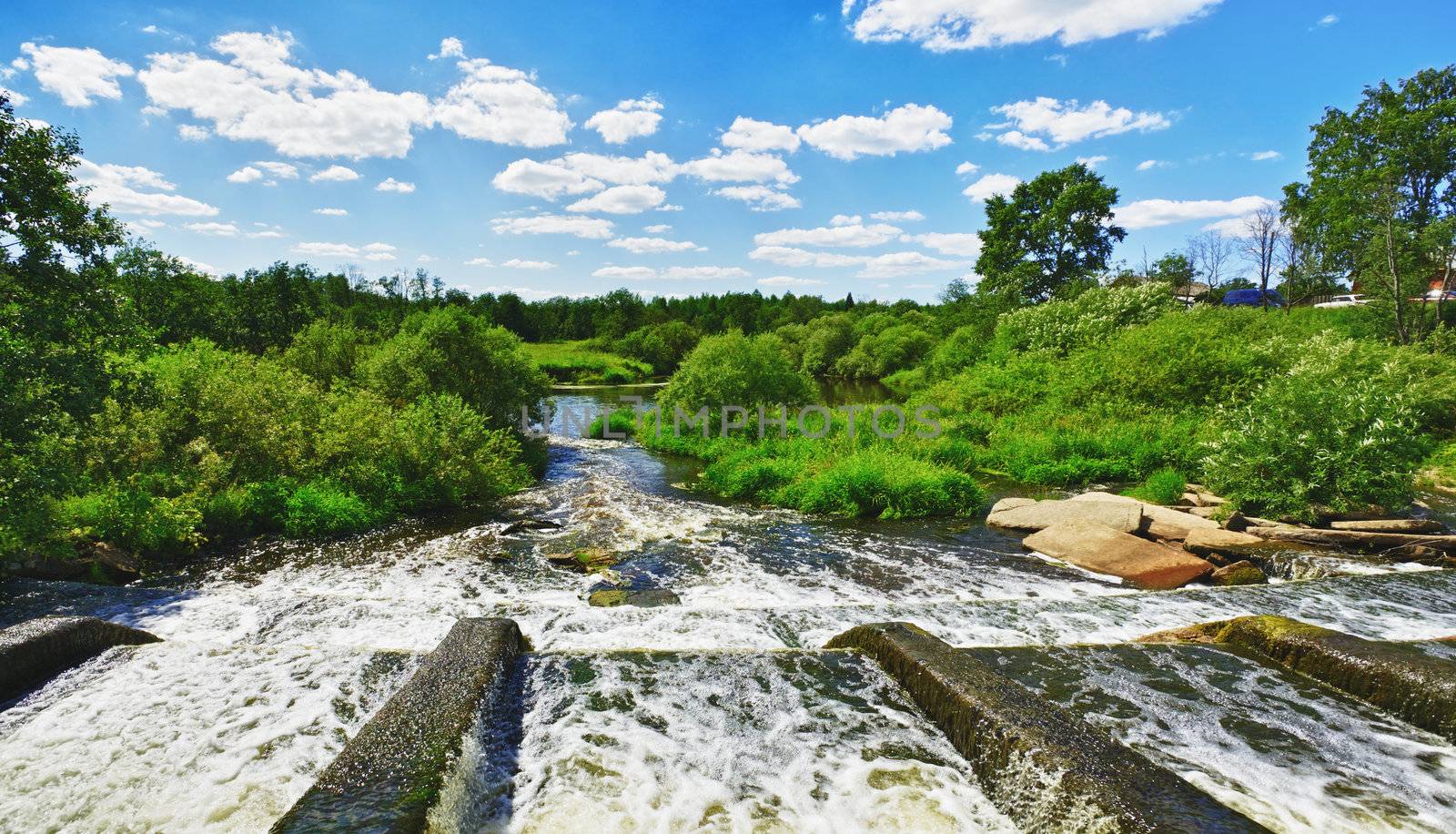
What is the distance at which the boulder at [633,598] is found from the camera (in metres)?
9.45

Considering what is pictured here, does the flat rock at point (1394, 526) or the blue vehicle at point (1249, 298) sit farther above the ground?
the blue vehicle at point (1249, 298)

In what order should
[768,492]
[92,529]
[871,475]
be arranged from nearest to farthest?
[92,529], [871,475], [768,492]

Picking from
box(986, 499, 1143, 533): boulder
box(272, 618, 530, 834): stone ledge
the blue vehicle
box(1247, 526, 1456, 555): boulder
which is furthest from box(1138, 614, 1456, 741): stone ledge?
the blue vehicle

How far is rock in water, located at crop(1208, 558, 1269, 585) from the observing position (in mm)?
10266

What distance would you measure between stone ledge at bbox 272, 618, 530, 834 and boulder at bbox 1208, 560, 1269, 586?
11.0 metres

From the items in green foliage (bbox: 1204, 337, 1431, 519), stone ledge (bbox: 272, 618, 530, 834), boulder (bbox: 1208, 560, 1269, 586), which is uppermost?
green foliage (bbox: 1204, 337, 1431, 519)

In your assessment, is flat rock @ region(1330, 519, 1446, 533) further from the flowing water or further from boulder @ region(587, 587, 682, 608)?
boulder @ region(587, 587, 682, 608)

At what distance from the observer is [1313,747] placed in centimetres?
531

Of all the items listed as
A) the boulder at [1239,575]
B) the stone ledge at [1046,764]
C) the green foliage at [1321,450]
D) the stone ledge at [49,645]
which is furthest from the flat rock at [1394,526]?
the stone ledge at [49,645]

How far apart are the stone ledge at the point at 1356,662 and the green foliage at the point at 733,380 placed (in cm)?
2091

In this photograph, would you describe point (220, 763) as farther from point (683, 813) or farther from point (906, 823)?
point (906, 823)

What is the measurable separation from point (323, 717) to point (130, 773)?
1280mm

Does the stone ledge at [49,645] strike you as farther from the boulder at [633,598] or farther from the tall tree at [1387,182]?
the tall tree at [1387,182]

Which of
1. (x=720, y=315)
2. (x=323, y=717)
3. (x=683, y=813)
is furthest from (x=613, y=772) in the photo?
(x=720, y=315)
